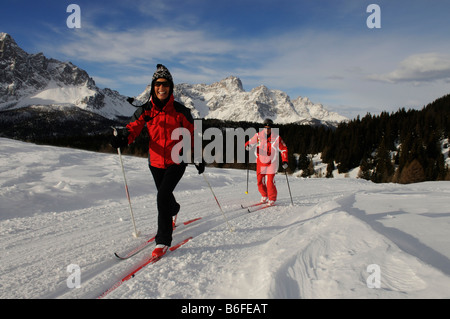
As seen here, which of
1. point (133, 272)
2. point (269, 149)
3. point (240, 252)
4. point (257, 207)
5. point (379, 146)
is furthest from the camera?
point (379, 146)

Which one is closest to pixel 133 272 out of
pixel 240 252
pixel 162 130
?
pixel 240 252

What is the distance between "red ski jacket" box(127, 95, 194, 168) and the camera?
13.6 ft

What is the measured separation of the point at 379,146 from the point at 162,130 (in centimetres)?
7413

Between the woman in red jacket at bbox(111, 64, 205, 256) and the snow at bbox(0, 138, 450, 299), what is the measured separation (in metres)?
0.89

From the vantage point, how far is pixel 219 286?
2879 mm

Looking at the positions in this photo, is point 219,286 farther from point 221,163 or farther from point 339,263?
point 221,163

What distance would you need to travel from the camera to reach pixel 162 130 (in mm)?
4148

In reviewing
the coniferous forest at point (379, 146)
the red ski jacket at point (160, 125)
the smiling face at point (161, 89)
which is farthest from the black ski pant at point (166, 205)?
the coniferous forest at point (379, 146)

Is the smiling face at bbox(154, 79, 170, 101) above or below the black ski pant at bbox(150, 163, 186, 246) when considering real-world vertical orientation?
above

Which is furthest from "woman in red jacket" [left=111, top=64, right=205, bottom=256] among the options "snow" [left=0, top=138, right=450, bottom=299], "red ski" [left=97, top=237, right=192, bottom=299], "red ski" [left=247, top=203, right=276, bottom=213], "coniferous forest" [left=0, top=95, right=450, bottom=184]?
"coniferous forest" [left=0, top=95, right=450, bottom=184]

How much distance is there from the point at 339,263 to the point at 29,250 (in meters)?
4.50

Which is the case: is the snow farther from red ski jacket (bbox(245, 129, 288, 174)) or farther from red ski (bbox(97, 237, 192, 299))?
red ski jacket (bbox(245, 129, 288, 174))

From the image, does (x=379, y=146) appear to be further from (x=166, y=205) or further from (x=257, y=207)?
(x=166, y=205)
